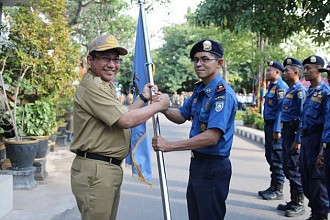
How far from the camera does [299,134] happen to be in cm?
523

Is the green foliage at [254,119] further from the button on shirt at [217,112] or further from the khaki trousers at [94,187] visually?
the khaki trousers at [94,187]

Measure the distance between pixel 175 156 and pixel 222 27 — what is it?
155 inches

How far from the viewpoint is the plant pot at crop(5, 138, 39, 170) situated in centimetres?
639

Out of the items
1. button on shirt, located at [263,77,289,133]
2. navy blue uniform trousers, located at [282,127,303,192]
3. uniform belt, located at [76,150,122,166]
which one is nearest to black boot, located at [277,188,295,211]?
navy blue uniform trousers, located at [282,127,303,192]

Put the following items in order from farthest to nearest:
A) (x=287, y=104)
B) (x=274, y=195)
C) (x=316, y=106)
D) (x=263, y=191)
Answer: (x=263, y=191)
(x=274, y=195)
(x=287, y=104)
(x=316, y=106)

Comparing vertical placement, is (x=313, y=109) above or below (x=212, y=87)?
below

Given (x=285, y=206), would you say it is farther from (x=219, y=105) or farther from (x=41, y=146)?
(x=41, y=146)

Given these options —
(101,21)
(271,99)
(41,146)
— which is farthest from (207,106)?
(101,21)

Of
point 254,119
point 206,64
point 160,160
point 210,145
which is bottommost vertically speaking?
point 254,119

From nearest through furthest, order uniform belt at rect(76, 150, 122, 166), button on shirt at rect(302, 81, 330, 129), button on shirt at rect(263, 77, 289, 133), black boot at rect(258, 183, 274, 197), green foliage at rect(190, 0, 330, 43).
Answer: uniform belt at rect(76, 150, 122, 166)
button on shirt at rect(302, 81, 330, 129)
button on shirt at rect(263, 77, 289, 133)
black boot at rect(258, 183, 274, 197)
green foliage at rect(190, 0, 330, 43)

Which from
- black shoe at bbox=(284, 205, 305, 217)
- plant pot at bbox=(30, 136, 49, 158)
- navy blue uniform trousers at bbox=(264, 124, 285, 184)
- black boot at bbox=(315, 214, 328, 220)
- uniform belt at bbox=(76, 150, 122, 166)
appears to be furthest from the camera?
plant pot at bbox=(30, 136, 49, 158)

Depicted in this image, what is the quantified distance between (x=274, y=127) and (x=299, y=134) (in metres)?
0.73

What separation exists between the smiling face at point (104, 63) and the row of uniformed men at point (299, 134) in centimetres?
239

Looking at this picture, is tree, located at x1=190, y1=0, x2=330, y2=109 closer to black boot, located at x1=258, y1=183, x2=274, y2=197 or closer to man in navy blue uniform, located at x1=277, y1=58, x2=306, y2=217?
man in navy blue uniform, located at x1=277, y1=58, x2=306, y2=217
